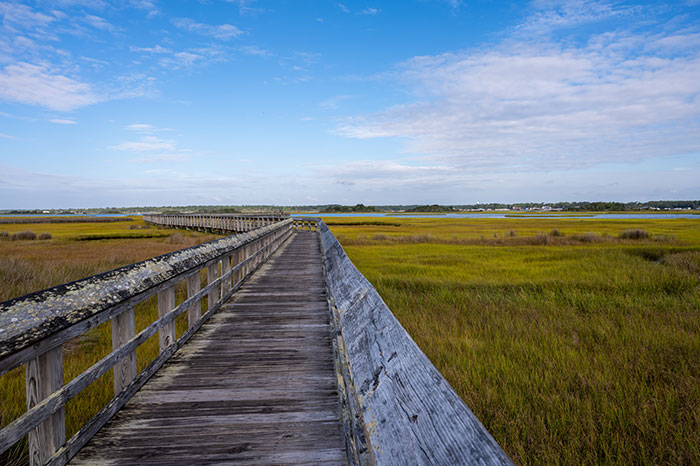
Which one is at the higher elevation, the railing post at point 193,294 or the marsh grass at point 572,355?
the railing post at point 193,294

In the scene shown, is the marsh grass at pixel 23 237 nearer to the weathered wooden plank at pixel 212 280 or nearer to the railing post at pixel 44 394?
the weathered wooden plank at pixel 212 280

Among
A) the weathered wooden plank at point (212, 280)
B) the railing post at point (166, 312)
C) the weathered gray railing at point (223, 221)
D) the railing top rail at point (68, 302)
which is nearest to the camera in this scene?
the railing top rail at point (68, 302)

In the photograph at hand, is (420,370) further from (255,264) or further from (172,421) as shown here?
(255,264)

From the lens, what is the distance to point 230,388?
11.4 feet

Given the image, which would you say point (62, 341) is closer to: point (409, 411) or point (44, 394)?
point (44, 394)

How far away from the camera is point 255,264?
10594mm

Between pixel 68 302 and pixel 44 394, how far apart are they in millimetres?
554

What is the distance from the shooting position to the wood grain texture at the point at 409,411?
A: 90 centimetres

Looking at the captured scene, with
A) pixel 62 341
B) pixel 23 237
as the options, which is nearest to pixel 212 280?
pixel 62 341

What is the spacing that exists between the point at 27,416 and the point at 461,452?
7.30 ft

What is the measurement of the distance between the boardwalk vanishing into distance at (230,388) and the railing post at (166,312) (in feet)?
0.06

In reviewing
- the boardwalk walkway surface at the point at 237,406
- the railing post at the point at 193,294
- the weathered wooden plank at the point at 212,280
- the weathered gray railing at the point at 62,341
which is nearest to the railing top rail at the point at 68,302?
the weathered gray railing at the point at 62,341

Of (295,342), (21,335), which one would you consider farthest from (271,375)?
(21,335)

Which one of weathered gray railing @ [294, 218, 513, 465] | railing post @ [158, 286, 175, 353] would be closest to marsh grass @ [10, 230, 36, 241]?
railing post @ [158, 286, 175, 353]
